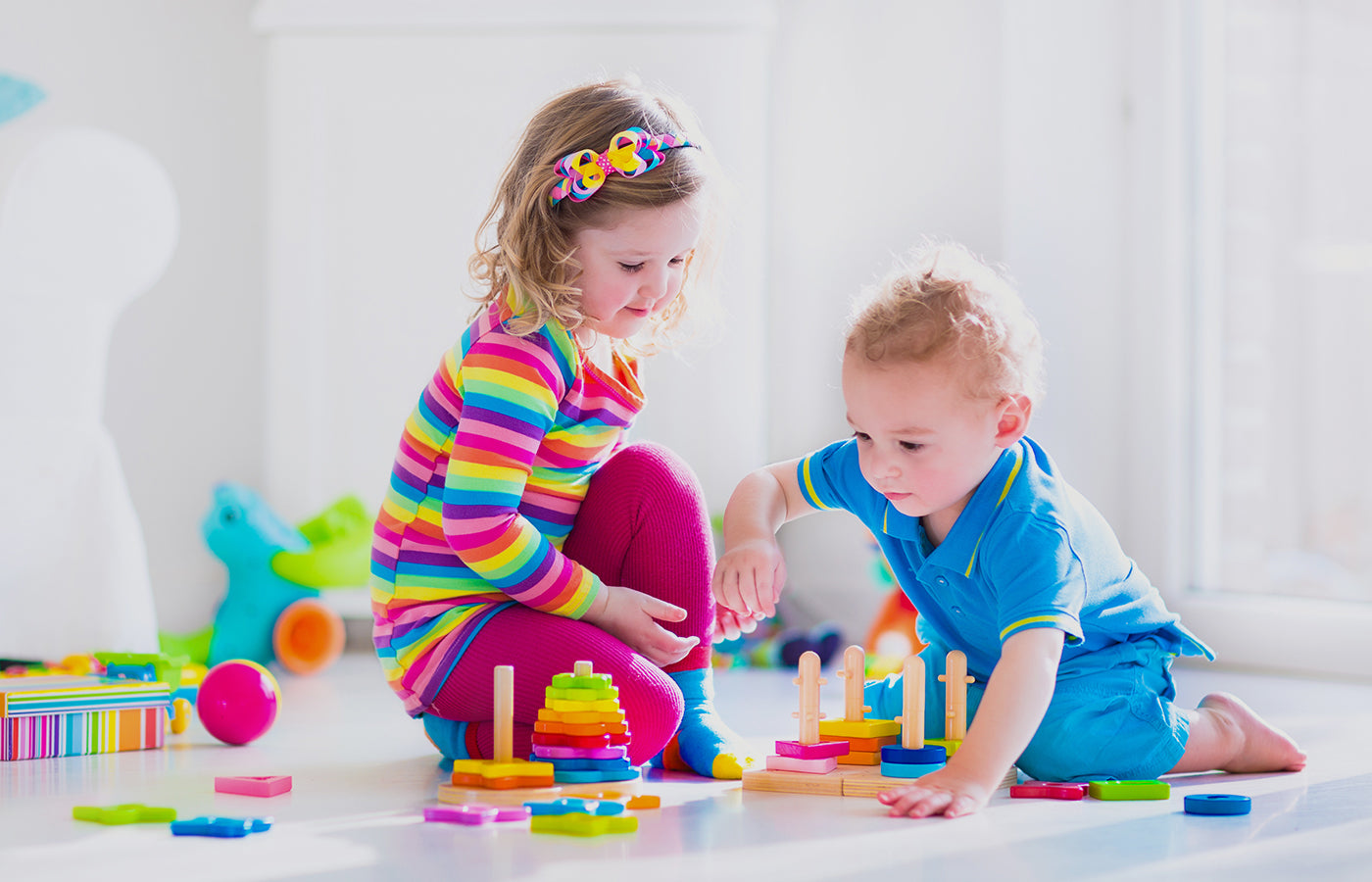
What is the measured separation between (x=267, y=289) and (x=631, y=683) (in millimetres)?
1359

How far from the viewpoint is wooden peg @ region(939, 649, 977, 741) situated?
3.55 feet

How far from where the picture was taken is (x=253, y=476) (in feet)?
7.69

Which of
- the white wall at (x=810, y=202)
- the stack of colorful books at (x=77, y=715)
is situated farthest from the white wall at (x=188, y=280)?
the stack of colorful books at (x=77, y=715)

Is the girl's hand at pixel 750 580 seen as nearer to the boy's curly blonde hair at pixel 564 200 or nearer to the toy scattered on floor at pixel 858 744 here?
the toy scattered on floor at pixel 858 744

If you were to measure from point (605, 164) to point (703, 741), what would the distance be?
47 centimetres

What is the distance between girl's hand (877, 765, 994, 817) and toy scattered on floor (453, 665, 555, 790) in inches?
9.8

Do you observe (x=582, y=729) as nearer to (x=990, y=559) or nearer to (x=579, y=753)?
(x=579, y=753)

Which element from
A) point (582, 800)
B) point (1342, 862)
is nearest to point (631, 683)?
point (582, 800)

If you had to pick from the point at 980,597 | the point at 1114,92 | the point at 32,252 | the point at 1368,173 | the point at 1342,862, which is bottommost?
the point at 1342,862

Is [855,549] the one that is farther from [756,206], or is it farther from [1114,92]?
[1114,92]

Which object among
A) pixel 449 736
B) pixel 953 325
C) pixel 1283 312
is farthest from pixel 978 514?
pixel 1283 312

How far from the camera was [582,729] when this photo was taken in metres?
1.02

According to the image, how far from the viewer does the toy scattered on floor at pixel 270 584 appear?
6.25ft

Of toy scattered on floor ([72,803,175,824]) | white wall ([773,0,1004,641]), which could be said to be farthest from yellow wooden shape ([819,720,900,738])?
white wall ([773,0,1004,641])
